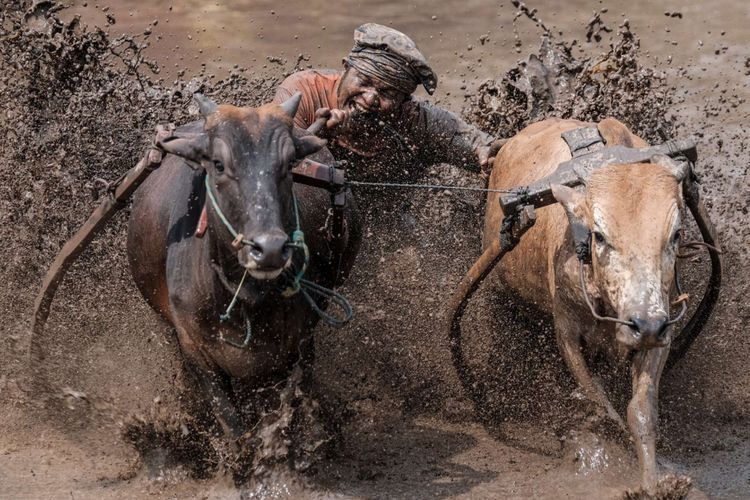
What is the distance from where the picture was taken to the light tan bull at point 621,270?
443cm

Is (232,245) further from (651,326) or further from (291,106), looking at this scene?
(651,326)

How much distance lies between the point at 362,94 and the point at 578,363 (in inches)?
68.9

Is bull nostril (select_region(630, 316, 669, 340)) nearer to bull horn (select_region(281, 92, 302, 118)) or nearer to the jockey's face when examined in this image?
bull horn (select_region(281, 92, 302, 118))

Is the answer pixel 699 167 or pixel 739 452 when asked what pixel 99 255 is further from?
pixel 699 167

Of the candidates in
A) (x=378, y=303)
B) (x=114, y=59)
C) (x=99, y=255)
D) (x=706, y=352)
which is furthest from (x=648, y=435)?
(x=114, y=59)

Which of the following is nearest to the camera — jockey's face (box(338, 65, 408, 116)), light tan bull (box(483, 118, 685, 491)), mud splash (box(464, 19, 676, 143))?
light tan bull (box(483, 118, 685, 491))

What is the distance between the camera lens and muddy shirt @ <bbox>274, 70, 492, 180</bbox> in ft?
20.0

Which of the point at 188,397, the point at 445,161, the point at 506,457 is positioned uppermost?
the point at 445,161

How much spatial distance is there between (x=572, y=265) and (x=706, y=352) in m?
1.66

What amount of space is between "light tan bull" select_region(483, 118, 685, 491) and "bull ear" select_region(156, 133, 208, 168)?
4.36 ft

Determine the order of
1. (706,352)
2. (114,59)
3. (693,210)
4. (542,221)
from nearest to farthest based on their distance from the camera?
(693,210) < (542,221) < (706,352) < (114,59)

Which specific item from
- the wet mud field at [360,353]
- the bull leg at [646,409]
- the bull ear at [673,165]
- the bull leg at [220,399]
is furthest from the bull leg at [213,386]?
the bull ear at [673,165]

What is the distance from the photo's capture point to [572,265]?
16.0ft

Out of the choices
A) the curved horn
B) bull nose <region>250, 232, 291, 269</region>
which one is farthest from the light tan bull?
bull nose <region>250, 232, 291, 269</region>
